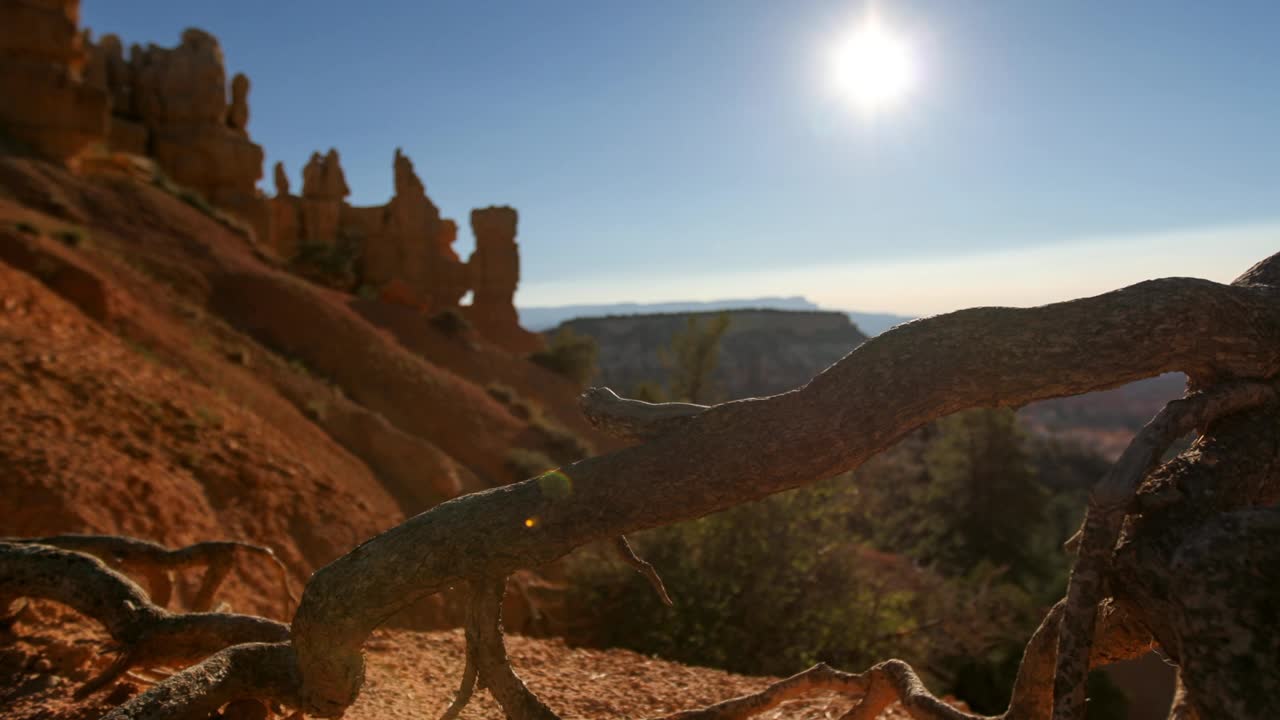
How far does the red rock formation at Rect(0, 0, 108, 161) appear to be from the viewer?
20.2m

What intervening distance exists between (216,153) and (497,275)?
12355mm

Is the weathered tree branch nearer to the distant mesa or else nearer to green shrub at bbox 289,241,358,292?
the distant mesa

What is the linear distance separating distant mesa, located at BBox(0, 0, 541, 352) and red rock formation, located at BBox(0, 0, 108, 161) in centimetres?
3

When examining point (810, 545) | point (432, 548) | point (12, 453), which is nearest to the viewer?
point (432, 548)

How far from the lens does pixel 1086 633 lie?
2.45 m

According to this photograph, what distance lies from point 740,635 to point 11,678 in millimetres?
7286

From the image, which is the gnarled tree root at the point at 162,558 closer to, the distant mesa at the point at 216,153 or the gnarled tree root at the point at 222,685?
the gnarled tree root at the point at 222,685

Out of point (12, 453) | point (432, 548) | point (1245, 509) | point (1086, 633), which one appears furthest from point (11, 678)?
point (1245, 509)

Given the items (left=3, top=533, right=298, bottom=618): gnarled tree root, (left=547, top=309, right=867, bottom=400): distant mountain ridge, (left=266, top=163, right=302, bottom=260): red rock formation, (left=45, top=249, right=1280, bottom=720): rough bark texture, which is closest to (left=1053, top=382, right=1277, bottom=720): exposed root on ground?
(left=45, top=249, right=1280, bottom=720): rough bark texture

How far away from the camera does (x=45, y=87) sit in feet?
67.4

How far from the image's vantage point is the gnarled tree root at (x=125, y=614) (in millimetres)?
3734

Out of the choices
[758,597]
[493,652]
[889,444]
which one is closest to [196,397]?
[758,597]

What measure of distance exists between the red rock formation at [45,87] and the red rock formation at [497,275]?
15801 millimetres

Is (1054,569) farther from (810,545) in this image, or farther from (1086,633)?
(1086,633)
